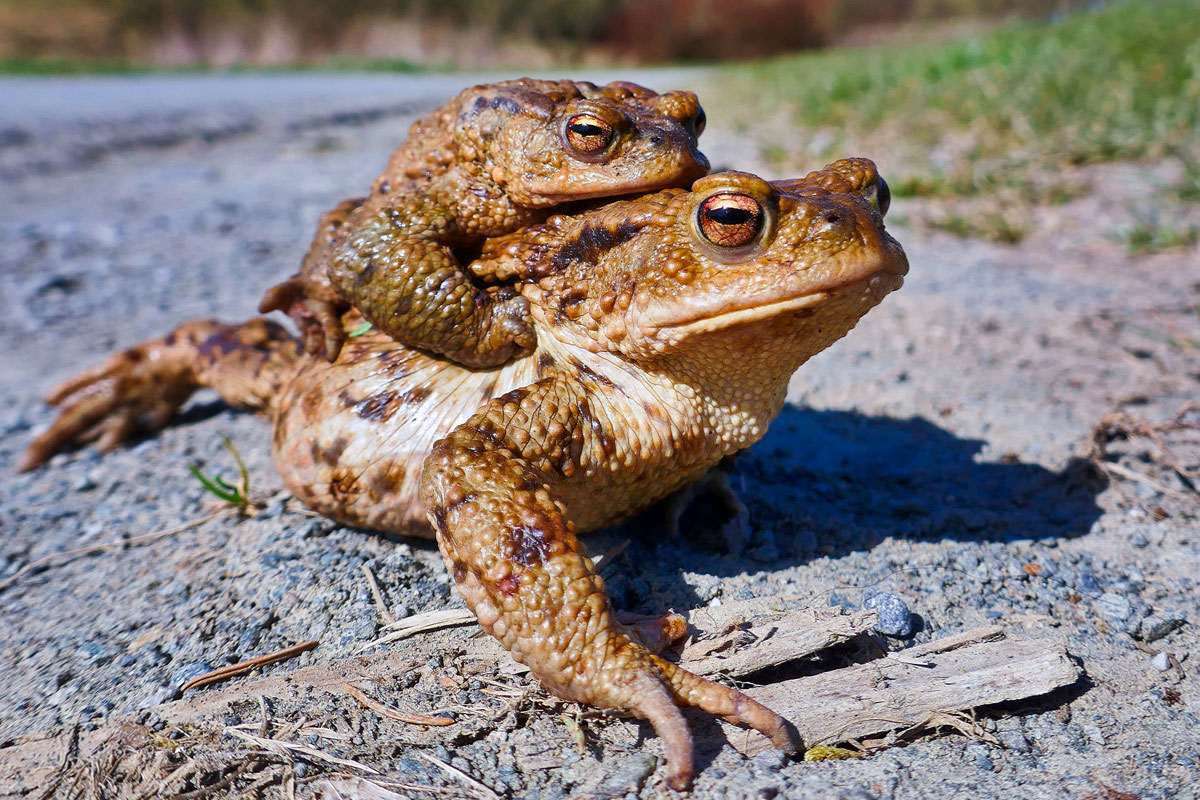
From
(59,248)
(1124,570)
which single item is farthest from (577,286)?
(59,248)

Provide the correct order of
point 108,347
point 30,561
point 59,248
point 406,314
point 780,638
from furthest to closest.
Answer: point 59,248 < point 108,347 < point 30,561 < point 406,314 < point 780,638

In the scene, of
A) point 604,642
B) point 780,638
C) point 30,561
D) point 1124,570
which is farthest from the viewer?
point 30,561

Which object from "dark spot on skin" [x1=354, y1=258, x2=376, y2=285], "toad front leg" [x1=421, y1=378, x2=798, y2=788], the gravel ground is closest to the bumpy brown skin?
"dark spot on skin" [x1=354, y1=258, x2=376, y2=285]

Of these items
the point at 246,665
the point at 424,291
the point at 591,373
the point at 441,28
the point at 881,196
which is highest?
the point at 441,28

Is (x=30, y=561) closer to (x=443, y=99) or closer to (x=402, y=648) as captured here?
(x=402, y=648)

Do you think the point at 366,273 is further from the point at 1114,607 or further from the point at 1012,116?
the point at 1012,116

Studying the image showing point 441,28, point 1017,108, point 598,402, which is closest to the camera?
point 598,402

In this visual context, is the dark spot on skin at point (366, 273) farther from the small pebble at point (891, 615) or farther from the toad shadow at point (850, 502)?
the small pebble at point (891, 615)

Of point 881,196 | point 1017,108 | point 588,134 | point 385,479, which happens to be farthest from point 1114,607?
point 1017,108
